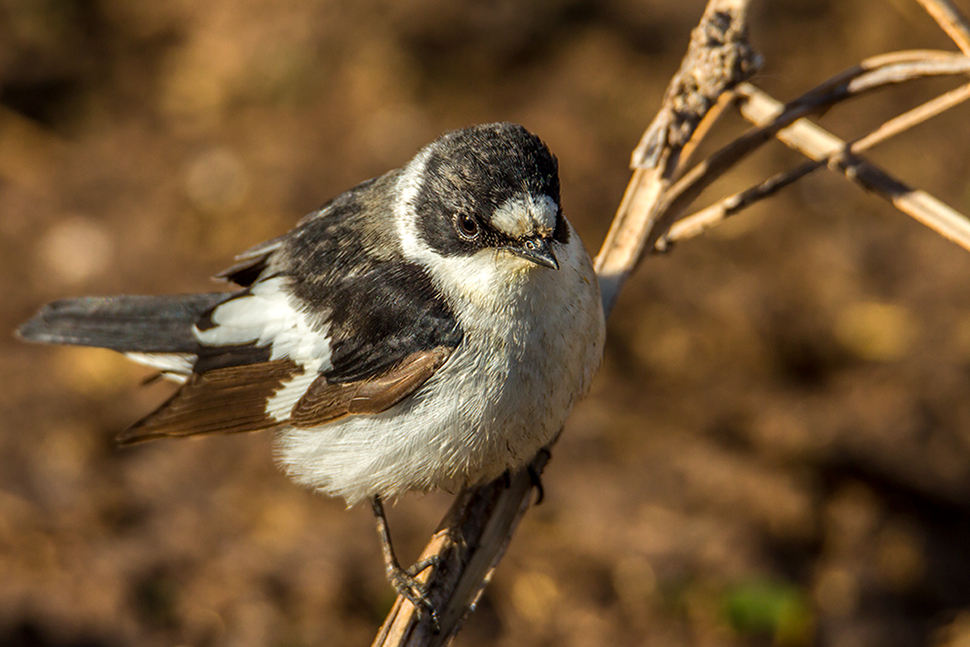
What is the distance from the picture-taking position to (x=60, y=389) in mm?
4895

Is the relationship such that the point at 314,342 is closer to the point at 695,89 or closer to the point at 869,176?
the point at 695,89

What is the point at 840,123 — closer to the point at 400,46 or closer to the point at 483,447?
the point at 400,46

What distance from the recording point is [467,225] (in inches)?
105

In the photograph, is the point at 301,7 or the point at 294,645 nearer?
the point at 294,645

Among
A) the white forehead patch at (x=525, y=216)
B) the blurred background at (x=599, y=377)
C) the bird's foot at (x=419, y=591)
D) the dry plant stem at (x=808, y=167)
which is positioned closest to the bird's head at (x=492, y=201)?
the white forehead patch at (x=525, y=216)

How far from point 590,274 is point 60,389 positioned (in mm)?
3347

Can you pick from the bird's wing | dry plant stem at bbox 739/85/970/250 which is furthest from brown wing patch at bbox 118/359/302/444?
dry plant stem at bbox 739/85/970/250

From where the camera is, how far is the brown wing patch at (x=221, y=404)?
3027 millimetres

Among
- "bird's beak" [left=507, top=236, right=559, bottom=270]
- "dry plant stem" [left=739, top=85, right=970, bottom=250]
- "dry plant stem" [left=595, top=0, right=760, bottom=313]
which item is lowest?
"bird's beak" [left=507, top=236, right=559, bottom=270]

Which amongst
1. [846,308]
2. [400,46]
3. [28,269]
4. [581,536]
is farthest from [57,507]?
[846,308]

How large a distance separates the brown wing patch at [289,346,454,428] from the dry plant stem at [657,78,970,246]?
823mm

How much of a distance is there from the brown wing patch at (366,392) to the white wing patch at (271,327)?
0.10 metres

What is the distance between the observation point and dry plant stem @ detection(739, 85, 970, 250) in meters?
2.52

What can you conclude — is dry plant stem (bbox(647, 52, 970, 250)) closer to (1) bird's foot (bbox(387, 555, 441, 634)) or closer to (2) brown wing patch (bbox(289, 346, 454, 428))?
(2) brown wing patch (bbox(289, 346, 454, 428))
